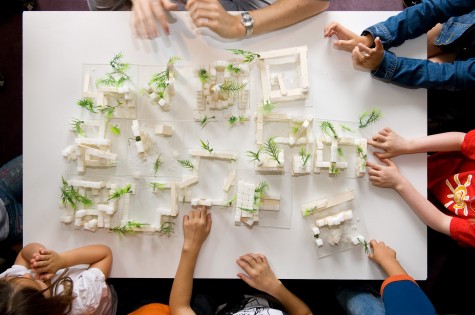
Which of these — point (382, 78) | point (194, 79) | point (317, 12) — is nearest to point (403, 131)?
point (382, 78)

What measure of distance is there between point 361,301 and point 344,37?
3.13 feet

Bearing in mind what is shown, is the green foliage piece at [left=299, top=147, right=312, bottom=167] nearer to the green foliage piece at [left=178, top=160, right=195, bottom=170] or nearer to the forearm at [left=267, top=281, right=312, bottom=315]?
the green foliage piece at [left=178, top=160, right=195, bottom=170]

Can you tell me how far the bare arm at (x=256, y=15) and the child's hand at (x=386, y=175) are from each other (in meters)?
0.55

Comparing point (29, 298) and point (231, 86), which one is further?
point (231, 86)

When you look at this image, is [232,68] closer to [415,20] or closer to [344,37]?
[344,37]

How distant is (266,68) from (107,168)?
2.08 feet

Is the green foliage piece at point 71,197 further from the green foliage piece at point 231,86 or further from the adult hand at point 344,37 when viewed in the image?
the adult hand at point 344,37

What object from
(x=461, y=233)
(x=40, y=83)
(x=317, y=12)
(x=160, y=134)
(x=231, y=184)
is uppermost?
(x=317, y=12)

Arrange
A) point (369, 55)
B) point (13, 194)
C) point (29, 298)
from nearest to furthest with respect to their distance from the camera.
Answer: point (29, 298) < point (369, 55) < point (13, 194)

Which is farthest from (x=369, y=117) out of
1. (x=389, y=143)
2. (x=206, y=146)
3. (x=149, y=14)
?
(x=149, y=14)

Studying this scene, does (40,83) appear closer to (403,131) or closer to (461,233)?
(403,131)

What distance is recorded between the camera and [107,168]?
4.46 feet

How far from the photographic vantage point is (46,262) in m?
1.30

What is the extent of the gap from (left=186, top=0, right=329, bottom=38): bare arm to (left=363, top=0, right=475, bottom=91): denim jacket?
22 cm
